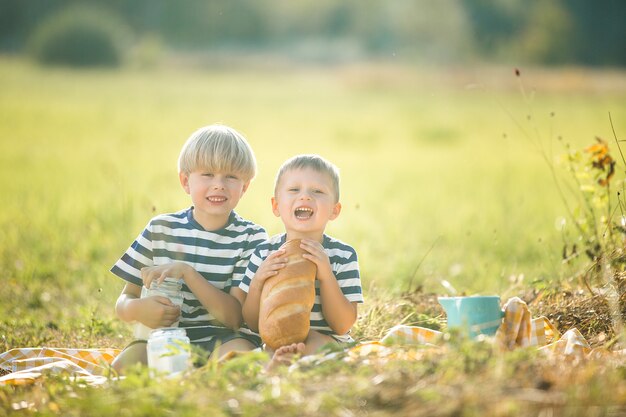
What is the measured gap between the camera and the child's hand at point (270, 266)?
3.83m

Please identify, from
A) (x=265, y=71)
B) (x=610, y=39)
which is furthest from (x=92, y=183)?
(x=610, y=39)

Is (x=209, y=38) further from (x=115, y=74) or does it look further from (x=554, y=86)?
(x=554, y=86)

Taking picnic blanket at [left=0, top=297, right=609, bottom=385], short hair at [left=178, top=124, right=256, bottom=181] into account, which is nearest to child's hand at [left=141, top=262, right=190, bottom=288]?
picnic blanket at [left=0, top=297, right=609, bottom=385]

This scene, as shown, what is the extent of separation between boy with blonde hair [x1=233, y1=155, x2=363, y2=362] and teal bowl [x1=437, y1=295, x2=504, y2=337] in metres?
0.50

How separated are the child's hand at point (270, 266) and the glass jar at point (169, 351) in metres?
0.45

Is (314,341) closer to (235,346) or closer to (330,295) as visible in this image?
(330,295)

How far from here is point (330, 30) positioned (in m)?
60.9

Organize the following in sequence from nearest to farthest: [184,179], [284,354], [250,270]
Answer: [284,354]
[250,270]
[184,179]

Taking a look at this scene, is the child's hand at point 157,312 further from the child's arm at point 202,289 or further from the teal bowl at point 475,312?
the teal bowl at point 475,312

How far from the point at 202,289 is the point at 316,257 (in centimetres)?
64

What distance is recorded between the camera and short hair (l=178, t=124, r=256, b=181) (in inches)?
168

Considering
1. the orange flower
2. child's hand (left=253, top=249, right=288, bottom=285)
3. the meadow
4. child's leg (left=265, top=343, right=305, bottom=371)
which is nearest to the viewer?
child's leg (left=265, top=343, right=305, bottom=371)

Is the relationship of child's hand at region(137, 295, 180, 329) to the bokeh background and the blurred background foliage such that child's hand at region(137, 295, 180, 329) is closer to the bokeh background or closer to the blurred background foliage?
the bokeh background

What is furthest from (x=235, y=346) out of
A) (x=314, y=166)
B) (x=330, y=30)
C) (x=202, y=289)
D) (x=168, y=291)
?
(x=330, y=30)
